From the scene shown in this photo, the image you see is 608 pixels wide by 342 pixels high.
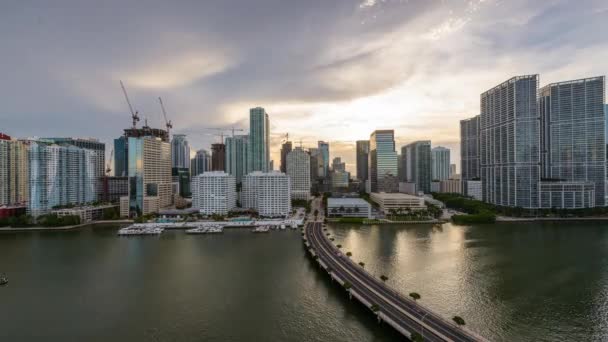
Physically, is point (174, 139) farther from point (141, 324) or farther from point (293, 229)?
point (141, 324)

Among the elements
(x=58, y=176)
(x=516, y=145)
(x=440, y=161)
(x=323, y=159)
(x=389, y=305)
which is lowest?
Answer: (x=389, y=305)

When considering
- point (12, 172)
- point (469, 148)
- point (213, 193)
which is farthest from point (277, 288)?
point (469, 148)

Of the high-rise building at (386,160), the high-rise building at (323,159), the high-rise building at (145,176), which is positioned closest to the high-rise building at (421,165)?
the high-rise building at (386,160)

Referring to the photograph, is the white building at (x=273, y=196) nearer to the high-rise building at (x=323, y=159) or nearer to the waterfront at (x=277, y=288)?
the waterfront at (x=277, y=288)

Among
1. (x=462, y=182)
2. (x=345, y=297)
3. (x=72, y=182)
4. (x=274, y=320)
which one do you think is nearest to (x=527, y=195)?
(x=462, y=182)

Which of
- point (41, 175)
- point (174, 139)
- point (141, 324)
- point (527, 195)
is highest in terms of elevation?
point (174, 139)

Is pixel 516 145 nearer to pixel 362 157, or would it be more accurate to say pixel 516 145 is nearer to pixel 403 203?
pixel 403 203
